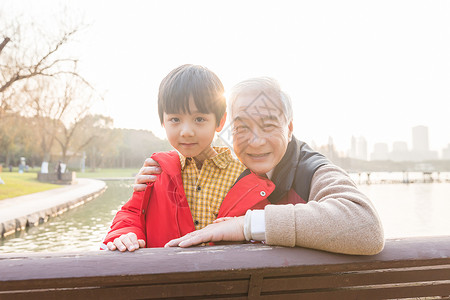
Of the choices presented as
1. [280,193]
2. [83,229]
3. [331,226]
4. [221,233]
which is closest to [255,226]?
[221,233]

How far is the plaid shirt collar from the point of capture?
67.1 inches

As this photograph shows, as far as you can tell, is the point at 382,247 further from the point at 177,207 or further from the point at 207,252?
the point at 177,207

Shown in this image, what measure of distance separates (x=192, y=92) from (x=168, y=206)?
1.62 feet

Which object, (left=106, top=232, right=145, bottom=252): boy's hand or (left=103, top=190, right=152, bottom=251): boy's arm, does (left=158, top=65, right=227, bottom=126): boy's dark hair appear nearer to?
(left=103, top=190, right=152, bottom=251): boy's arm

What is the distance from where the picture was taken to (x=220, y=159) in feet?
5.62

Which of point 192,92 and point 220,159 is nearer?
point 192,92

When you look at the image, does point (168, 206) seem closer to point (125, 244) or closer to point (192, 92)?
point (125, 244)

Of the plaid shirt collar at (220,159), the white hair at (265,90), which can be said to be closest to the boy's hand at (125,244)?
the plaid shirt collar at (220,159)

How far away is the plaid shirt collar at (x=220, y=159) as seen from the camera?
170cm

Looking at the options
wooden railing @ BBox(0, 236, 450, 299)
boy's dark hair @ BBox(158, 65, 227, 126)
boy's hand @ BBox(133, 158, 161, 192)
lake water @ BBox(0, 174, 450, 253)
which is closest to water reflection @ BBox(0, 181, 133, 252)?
lake water @ BBox(0, 174, 450, 253)

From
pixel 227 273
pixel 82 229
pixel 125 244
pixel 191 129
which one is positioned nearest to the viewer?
pixel 227 273

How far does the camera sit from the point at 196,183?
1.72 m

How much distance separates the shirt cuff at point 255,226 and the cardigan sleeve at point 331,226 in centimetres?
4

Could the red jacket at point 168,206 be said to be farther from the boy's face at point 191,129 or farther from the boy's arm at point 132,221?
the boy's face at point 191,129
